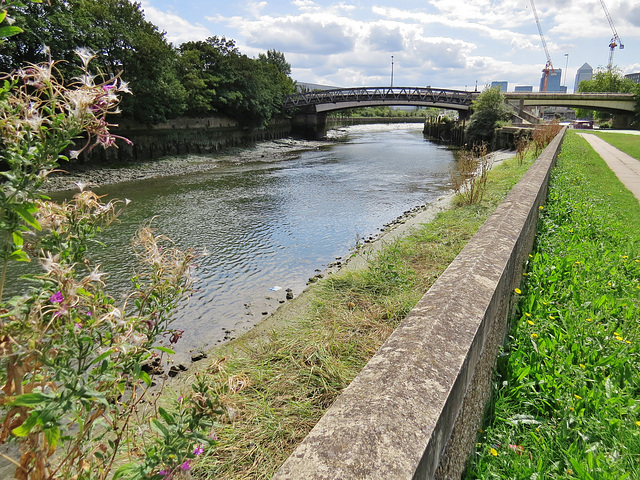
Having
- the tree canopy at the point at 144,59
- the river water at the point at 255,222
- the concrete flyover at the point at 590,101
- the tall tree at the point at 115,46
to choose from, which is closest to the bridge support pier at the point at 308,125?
the tree canopy at the point at 144,59

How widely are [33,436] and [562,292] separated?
4.08 meters

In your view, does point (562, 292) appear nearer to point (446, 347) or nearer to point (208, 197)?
point (446, 347)

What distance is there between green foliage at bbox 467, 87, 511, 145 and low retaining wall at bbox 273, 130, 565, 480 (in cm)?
3283

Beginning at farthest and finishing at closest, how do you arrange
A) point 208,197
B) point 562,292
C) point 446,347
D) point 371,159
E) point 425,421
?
point 371,159 < point 208,197 < point 562,292 < point 446,347 < point 425,421

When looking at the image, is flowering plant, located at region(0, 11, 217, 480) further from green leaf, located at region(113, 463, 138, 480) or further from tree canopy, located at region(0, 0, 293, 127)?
tree canopy, located at region(0, 0, 293, 127)

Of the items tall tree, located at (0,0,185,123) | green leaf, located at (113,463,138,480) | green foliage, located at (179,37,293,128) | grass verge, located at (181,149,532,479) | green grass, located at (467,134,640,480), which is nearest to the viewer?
green leaf, located at (113,463,138,480)

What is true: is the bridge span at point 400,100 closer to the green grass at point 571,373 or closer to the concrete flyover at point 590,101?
the concrete flyover at point 590,101

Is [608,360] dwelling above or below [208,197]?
above

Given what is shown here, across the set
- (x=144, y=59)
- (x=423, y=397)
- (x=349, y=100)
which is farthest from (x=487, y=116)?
(x=423, y=397)

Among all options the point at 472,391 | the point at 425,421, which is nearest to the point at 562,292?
the point at 472,391

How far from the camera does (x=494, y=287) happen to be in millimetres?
2455

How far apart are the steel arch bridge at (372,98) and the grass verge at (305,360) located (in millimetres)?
43506

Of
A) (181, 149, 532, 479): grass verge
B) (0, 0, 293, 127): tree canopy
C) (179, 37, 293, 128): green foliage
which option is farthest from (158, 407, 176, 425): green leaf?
(179, 37, 293, 128): green foliage

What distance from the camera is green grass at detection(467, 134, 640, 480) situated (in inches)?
81.5
